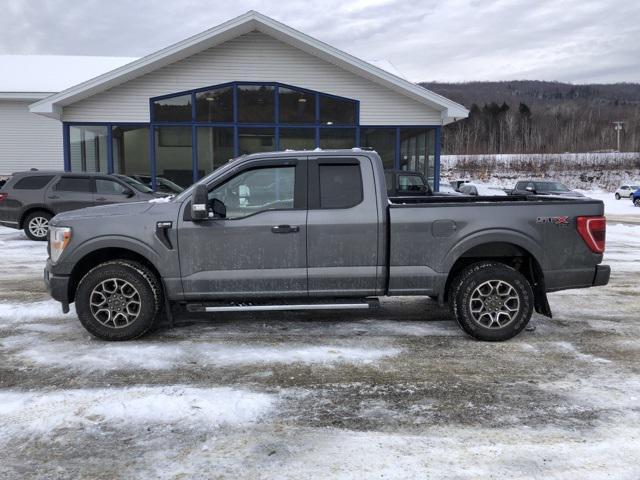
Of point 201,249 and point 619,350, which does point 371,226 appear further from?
point 619,350

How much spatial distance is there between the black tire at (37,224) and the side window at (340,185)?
993 cm

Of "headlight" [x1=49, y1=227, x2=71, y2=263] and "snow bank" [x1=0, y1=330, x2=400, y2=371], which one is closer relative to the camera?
"snow bank" [x1=0, y1=330, x2=400, y2=371]

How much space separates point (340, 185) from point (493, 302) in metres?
1.89

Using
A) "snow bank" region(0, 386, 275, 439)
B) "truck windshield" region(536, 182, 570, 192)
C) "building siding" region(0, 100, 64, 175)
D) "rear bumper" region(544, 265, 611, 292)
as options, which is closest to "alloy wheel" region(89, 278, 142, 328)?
"snow bank" region(0, 386, 275, 439)

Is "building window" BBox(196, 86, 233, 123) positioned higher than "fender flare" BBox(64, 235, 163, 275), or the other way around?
"building window" BBox(196, 86, 233, 123)

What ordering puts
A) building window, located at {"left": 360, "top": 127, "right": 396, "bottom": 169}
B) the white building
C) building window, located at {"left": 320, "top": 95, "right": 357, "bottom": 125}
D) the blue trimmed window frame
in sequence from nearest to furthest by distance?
1. the white building
2. the blue trimmed window frame
3. building window, located at {"left": 320, "top": 95, "right": 357, "bottom": 125}
4. building window, located at {"left": 360, "top": 127, "right": 396, "bottom": 169}

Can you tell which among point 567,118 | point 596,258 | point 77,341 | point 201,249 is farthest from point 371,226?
point 567,118

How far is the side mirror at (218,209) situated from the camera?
5320 millimetres

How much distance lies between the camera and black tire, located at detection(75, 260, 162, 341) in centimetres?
529

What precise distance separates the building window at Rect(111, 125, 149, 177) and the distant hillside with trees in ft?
263

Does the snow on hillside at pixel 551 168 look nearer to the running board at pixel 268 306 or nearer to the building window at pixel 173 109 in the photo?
the building window at pixel 173 109

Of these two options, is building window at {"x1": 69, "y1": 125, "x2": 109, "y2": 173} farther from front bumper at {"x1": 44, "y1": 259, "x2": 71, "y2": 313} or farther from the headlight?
front bumper at {"x1": 44, "y1": 259, "x2": 71, "y2": 313}

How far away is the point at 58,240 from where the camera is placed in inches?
211

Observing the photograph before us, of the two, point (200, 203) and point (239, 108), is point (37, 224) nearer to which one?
point (239, 108)
